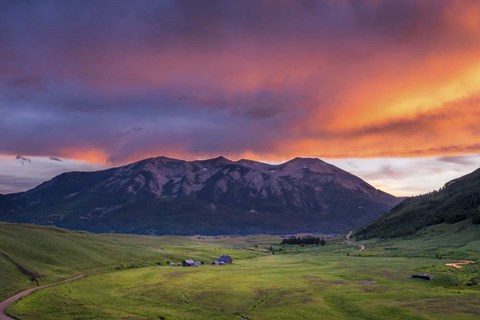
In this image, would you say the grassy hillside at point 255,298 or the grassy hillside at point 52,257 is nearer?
the grassy hillside at point 255,298

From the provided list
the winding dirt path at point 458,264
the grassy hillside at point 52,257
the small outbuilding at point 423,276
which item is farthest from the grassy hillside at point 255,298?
the winding dirt path at point 458,264

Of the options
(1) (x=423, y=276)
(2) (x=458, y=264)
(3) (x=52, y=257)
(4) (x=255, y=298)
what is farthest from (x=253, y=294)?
(2) (x=458, y=264)

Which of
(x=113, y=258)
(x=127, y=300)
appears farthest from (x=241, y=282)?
(x=113, y=258)

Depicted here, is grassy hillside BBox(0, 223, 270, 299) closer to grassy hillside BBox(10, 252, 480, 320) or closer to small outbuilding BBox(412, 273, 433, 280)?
grassy hillside BBox(10, 252, 480, 320)

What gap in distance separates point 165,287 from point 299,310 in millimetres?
40695

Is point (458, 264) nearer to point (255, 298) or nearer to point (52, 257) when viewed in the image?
point (255, 298)

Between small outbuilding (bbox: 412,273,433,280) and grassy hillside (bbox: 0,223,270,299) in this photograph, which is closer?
grassy hillside (bbox: 0,223,270,299)

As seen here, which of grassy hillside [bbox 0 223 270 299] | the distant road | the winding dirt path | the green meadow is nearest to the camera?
the distant road

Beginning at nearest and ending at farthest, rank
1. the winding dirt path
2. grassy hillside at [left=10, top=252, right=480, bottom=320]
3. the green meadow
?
grassy hillside at [left=10, top=252, right=480, bottom=320] → the green meadow → the winding dirt path

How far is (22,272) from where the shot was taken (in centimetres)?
11894

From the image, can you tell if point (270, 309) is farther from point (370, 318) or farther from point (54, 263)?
point (54, 263)

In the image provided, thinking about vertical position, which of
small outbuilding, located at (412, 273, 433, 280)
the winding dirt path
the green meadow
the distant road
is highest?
the winding dirt path

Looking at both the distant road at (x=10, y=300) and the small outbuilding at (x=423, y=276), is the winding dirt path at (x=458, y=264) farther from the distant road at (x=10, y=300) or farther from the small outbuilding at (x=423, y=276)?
the distant road at (x=10, y=300)

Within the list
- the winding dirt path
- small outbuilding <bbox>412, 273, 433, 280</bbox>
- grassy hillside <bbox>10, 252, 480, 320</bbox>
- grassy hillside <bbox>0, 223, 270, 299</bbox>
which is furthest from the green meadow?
the winding dirt path
